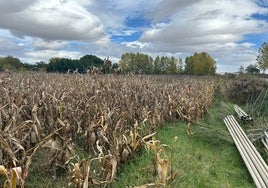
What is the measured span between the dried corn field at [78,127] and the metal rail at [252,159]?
4.53ft

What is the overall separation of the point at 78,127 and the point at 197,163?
1924mm

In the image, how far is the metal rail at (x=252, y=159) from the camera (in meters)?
4.61

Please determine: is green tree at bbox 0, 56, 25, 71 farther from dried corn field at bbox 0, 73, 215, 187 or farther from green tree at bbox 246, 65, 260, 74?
green tree at bbox 246, 65, 260, 74

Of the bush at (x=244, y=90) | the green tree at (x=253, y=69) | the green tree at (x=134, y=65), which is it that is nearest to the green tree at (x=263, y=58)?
the green tree at (x=253, y=69)

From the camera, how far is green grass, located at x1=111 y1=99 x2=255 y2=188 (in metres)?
4.64

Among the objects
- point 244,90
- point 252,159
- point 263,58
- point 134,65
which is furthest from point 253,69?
point 252,159

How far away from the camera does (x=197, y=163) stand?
215 inches

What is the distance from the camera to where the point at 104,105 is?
221 inches

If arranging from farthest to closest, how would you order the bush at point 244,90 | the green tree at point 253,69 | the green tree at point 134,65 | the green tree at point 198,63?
the green tree at point 198,63
the green tree at point 253,69
the bush at point 244,90
the green tree at point 134,65

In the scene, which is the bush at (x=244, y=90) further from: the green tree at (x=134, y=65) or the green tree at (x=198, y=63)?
the green tree at (x=198, y=63)

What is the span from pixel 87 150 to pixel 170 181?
1.43m

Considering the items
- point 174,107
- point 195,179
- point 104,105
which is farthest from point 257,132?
point 104,105

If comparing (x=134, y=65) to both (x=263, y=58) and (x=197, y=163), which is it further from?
(x=263, y=58)

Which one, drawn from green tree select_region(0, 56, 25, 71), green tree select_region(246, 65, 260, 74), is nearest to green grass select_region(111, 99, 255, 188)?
green tree select_region(0, 56, 25, 71)
